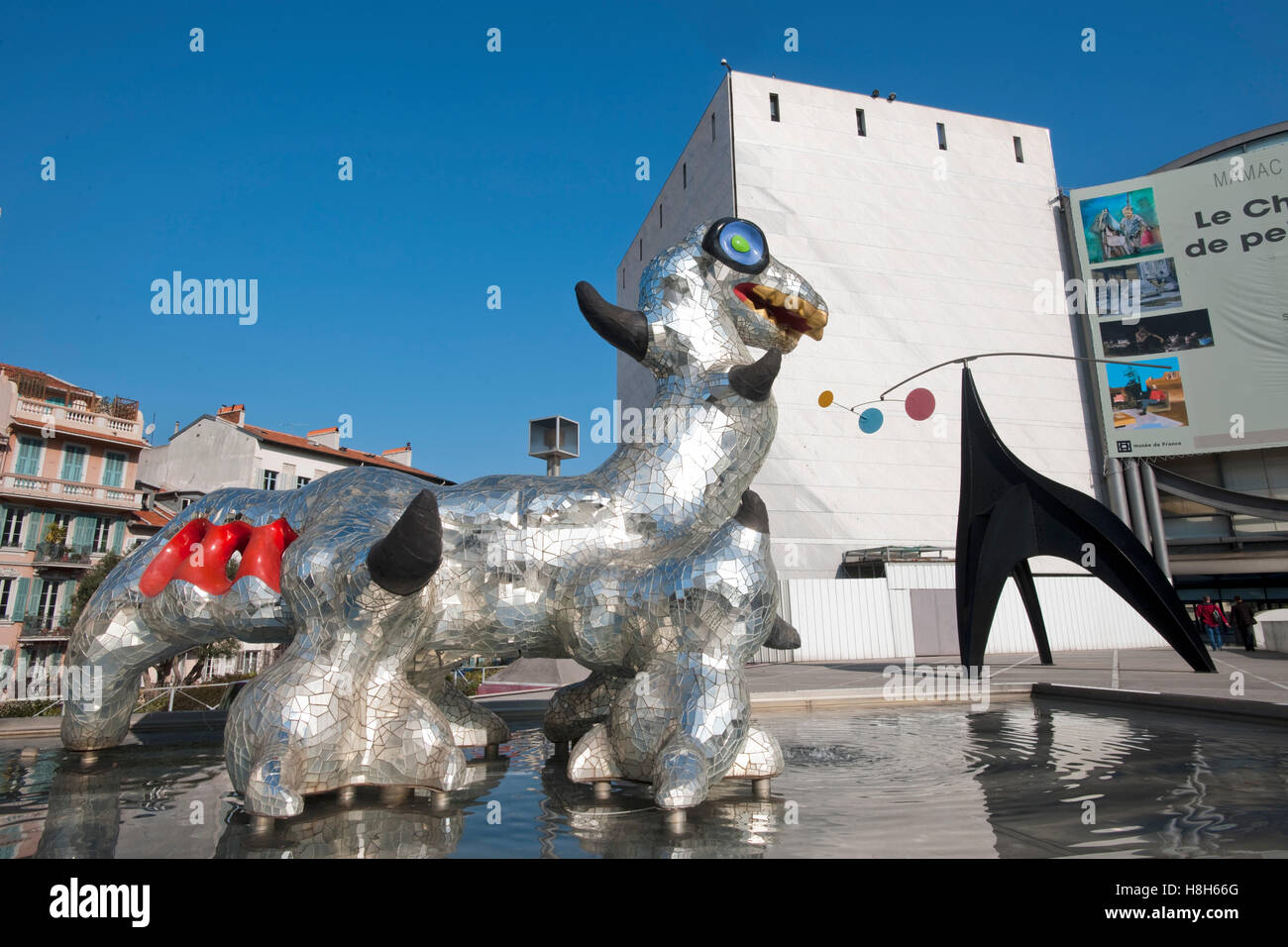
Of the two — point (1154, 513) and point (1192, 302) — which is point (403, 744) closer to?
point (1154, 513)

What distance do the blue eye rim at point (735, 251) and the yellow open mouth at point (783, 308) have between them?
0.17m

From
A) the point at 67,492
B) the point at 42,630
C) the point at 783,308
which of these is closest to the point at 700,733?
the point at 783,308

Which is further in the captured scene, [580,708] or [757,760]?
[580,708]

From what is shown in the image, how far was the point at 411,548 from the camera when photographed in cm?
372

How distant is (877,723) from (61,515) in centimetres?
2696

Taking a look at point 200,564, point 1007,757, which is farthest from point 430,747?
point 1007,757

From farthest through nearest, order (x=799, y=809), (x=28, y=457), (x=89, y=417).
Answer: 1. (x=89, y=417)
2. (x=28, y=457)
3. (x=799, y=809)

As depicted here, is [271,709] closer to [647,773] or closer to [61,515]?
[647,773]

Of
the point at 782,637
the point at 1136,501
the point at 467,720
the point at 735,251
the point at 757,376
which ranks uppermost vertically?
the point at 1136,501

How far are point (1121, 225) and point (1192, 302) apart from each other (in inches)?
156

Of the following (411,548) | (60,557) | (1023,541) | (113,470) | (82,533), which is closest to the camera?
(411,548)

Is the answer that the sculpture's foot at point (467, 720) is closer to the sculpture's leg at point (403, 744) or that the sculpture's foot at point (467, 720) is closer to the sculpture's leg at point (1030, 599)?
the sculpture's leg at point (403, 744)

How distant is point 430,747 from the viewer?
4.38 metres

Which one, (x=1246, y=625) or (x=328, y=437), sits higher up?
(x=328, y=437)
